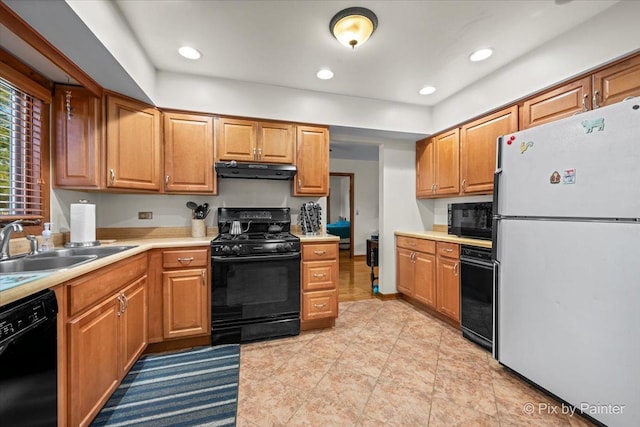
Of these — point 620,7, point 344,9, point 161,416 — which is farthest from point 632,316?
point 161,416

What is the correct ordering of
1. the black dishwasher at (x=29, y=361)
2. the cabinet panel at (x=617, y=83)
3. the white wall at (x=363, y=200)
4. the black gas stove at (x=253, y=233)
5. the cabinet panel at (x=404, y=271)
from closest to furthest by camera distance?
the black dishwasher at (x=29, y=361)
the cabinet panel at (x=617, y=83)
the black gas stove at (x=253, y=233)
the cabinet panel at (x=404, y=271)
the white wall at (x=363, y=200)

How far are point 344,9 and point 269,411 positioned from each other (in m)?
2.53

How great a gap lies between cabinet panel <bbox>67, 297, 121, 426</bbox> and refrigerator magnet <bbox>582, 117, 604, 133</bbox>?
281 cm

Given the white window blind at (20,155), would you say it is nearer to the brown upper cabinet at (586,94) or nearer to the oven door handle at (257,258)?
the oven door handle at (257,258)

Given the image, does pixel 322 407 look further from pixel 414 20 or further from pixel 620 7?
pixel 620 7

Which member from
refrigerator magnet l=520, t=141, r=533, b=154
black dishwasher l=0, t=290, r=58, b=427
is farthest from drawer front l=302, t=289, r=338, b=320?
refrigerator magnet l=520, t=141, r=533, b=154

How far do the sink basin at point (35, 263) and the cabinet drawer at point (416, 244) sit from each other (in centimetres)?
290

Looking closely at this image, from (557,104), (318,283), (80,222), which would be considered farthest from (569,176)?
(80,222)

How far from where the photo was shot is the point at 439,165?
10.6 feet

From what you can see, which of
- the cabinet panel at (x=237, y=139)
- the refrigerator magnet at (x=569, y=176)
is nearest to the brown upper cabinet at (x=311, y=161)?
the cabinet panel at (x=237, y=139)

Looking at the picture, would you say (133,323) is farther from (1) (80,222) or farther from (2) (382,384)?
(2) (382,384)

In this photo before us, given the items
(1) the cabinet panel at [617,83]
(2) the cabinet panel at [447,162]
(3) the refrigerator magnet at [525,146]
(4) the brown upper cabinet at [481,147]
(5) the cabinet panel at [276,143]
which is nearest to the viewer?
(1) the cabinet panel at [617,83]

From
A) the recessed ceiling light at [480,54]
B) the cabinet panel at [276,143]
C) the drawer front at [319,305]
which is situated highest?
the recessed ceiling light at [480,54]

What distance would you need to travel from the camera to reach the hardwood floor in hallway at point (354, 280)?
3716mm
